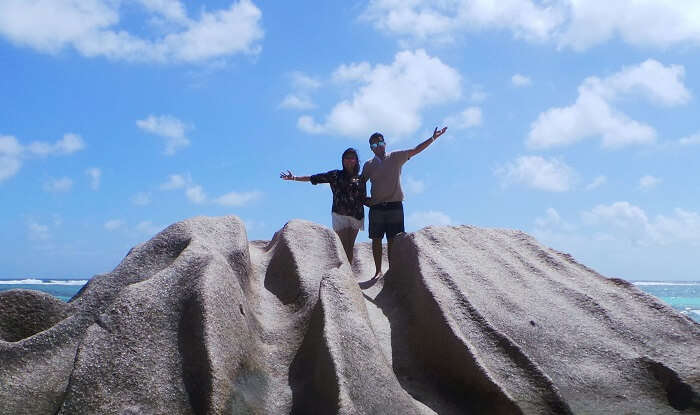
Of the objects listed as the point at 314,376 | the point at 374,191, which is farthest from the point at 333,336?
the point at 374,191

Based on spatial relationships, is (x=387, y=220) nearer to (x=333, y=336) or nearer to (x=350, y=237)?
(x=350, y=237)

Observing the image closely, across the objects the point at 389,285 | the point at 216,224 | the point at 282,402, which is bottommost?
the point at 282,402

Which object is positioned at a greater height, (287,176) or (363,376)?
(287,176)

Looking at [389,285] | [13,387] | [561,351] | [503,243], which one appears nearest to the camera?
[13,387]

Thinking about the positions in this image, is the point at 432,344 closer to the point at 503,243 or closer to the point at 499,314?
the point at 499,314

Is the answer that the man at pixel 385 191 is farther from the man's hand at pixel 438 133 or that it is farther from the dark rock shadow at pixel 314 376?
the dark rock shadow at pixel 314 376

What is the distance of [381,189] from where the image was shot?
7.42 metres

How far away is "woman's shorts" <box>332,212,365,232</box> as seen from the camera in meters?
7.53

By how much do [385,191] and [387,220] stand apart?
333 millimetres

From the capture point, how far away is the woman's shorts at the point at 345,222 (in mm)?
7529

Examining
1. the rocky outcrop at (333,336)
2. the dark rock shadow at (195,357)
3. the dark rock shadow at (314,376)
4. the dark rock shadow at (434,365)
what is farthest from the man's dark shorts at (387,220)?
the dark rock shadow at (195,357)

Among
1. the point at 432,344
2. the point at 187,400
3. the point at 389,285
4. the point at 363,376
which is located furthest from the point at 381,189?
the point at 187,400

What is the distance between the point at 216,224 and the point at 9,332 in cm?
197

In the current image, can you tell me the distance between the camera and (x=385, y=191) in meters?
7.40
